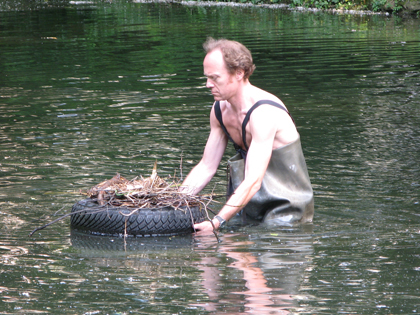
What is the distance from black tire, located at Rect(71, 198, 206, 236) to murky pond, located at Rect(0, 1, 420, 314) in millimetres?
98

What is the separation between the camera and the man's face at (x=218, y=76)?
5.29 meters

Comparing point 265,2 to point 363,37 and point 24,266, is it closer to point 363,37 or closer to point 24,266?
point 363,37

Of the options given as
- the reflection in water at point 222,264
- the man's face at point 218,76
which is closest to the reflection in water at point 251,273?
the reflection in water at point 222,264

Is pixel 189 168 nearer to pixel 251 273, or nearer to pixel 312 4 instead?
pixel 251 273

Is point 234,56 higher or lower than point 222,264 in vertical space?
higher

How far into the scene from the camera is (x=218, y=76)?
5301mm

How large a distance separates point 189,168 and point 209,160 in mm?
2057

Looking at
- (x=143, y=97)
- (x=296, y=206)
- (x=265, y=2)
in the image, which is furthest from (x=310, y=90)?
(x=265, y=2)

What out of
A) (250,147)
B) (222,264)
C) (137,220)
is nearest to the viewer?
(222,264)

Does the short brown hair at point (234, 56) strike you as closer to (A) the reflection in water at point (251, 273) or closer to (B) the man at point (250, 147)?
(B) the man at point (250, 147)

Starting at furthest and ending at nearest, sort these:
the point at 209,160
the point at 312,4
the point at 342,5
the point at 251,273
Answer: the point at 312,4, the point at 342,5, the point at 209,160, the point at 251,273

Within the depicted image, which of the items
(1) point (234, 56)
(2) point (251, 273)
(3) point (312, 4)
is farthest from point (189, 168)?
(3) point (312, 4)

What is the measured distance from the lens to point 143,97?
1326cm

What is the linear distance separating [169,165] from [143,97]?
5.33m
